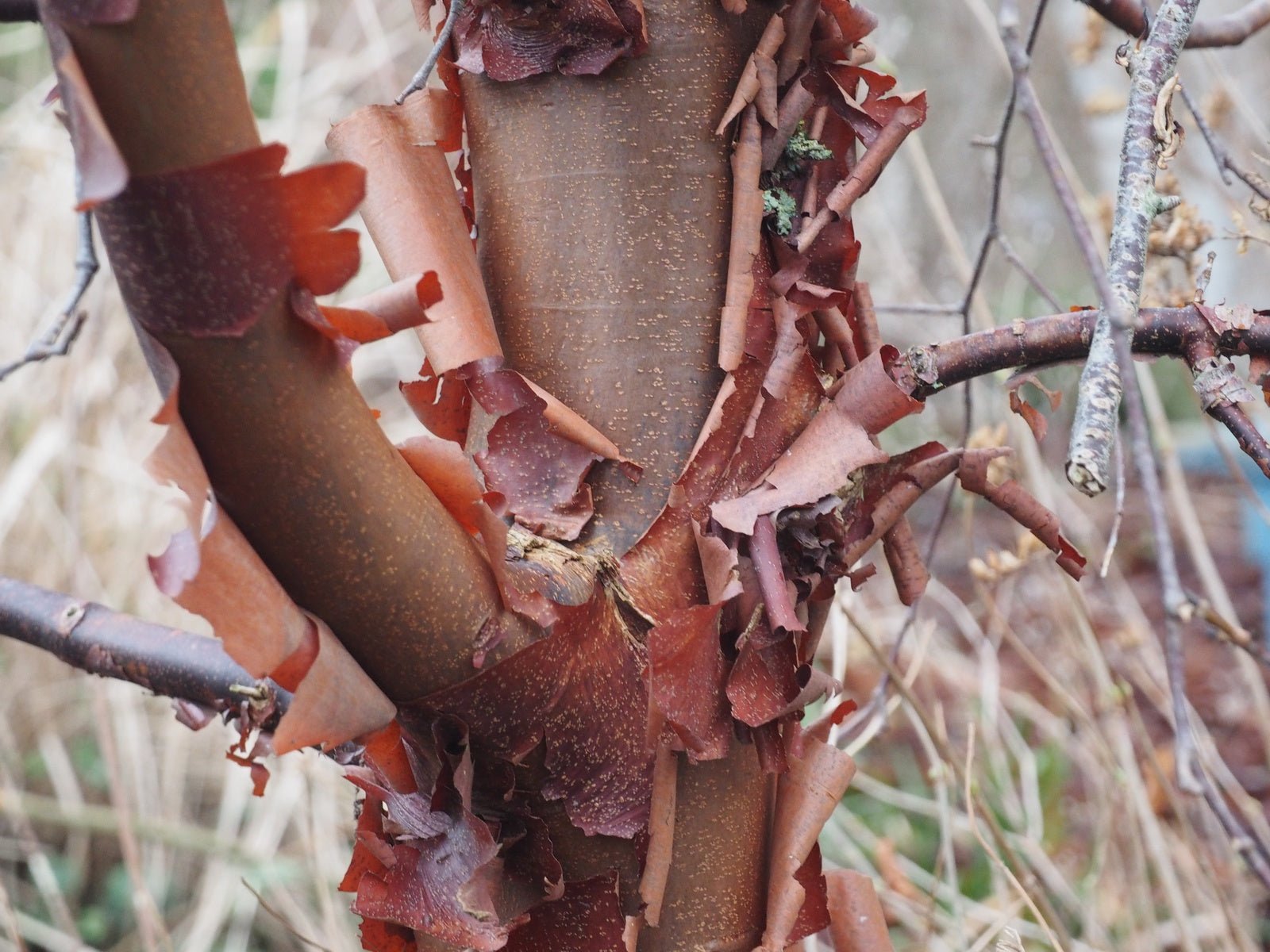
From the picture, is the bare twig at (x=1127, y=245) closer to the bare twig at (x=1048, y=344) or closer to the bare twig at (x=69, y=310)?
the bare twig at (x=1048, y=344)

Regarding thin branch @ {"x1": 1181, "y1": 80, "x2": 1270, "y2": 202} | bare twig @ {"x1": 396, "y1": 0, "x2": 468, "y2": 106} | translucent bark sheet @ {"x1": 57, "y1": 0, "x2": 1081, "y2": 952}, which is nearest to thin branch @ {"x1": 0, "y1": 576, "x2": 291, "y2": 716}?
translucent bark sheet @ {"x1": 57, "y1": 0, "x2": 1081, "y2": 952}

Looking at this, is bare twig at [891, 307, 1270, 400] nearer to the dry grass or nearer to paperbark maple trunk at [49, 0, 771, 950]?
paperbark maple trunk at [49, 0, 771, 950]

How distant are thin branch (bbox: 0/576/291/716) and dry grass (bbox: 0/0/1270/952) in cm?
46

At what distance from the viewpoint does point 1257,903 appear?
1.43 m

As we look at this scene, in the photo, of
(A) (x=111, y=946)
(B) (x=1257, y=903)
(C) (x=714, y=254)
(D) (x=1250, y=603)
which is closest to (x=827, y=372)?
(C) (x=714, y=254)

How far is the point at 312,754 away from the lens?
132cm

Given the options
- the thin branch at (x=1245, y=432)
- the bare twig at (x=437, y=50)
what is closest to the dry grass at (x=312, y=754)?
the thin branch at (x=1245, y=432)

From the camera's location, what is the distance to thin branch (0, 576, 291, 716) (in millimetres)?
477

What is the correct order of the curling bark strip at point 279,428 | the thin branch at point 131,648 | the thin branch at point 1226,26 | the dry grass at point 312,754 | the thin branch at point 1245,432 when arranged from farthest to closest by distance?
the dry grass at point 312,754 → the thin branch at point 1226,26 → the thin branch at point 131,648 → the thin branch at point 1245,432 → the curling bark strip at point 279,428

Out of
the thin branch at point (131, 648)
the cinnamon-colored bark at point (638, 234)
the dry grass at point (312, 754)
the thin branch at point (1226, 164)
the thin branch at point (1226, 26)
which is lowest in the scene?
the dry grass at point (312, 754)

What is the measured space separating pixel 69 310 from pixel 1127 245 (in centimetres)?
37

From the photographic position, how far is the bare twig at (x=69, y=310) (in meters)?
0.41

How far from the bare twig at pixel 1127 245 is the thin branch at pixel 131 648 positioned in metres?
0.34

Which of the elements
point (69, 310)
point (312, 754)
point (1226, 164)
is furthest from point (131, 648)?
point (312, 754)
